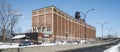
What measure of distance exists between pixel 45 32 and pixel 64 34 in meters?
19.8

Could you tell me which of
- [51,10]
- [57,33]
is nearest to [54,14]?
[51,10]

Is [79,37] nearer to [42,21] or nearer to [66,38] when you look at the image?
[66,38]

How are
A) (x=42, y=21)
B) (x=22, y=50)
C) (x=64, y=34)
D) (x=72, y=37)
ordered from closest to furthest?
(x=22, y=50), (x=42, y=21), (x=64, y=34), (x=72, y=37)

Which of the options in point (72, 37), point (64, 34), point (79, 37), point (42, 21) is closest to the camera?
point (42, 21)

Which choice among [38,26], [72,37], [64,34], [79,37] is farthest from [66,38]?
[79,37]

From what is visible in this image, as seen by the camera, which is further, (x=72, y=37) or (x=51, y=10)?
(x=72, y=37)

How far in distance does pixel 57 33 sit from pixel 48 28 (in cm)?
572

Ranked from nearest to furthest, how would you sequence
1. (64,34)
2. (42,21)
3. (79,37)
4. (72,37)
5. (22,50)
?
(22,50) → (42,21) → (64,34) → (72,37) → (79,37)

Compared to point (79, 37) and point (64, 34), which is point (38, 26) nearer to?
point (64, 34)

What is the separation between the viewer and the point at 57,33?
4345 inches

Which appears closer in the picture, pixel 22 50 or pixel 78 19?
pixel 22 50

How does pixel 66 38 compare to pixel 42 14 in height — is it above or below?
below

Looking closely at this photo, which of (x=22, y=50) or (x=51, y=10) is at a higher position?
(x=51, y=10)

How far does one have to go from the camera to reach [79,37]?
156375 millimetres
